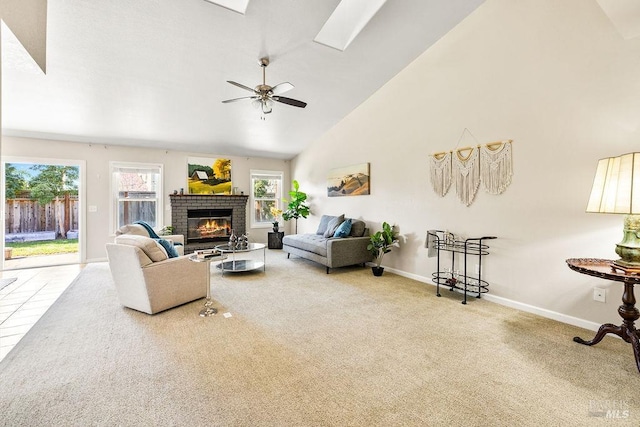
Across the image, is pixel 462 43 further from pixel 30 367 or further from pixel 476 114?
pixel 30 367

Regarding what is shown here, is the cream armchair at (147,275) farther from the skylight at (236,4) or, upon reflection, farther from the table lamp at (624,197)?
the table lamp at (624,197)

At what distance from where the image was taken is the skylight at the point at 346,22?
3454 mm

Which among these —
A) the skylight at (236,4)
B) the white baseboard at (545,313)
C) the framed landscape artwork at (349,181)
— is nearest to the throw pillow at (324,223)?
the framed landscape artwork at (349,181)

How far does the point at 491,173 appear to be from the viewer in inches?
138

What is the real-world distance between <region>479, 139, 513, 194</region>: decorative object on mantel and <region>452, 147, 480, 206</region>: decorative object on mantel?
0.25ft

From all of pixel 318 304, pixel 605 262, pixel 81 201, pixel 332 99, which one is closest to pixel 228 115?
pixel 332 99

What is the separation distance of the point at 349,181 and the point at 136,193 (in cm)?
473

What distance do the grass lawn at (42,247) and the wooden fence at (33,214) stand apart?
330mm

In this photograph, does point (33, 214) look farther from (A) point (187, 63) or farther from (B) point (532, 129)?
(B) point (532, 129)

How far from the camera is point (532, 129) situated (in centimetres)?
315

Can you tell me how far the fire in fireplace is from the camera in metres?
6.91

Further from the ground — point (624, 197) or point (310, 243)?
point (624, 197)

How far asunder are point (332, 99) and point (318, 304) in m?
3.69

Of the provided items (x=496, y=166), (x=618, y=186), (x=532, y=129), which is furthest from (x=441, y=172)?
(x=618, y=186)
